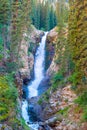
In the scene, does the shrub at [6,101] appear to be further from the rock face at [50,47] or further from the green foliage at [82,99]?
the rock face at [50,47]

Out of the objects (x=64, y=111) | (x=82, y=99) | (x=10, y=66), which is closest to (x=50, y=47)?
(x=10, y=66)

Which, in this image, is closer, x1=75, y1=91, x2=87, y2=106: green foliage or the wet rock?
x1=75, y1=91, x2=87, y2=106: green foliage

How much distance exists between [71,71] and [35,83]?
31.3ft

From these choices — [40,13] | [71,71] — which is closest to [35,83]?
[71,71]

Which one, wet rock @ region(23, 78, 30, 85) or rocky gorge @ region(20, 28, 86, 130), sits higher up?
wet rock @ region(23, 78, 30, 85)

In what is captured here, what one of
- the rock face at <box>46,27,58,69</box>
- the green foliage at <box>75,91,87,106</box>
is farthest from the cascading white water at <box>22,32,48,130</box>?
the green foliage at <box>75,91,87,106</box>

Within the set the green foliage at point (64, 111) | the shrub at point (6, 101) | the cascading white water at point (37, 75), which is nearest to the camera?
the shrub at point (6, 101)

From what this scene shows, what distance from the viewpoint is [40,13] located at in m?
78.6

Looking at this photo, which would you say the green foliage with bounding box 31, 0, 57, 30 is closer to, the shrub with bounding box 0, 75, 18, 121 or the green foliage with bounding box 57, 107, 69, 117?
the green foliage with bounding box 57, 107, 69, 117

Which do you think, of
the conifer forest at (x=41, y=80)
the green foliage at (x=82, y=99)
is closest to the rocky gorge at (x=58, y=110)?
the conifer forest at (x=41, y=80)

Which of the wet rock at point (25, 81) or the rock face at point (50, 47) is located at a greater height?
the rock face at point (50, 47)

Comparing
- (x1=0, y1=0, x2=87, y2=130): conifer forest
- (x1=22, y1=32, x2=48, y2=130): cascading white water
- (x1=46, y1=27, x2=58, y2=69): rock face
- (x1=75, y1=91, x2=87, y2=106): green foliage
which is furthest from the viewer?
(x1=46, y1=27, x2=58, y2=69): rock face

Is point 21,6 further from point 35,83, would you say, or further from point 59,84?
point 35,83

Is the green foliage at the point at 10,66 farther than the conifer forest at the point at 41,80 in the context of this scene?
Yes
